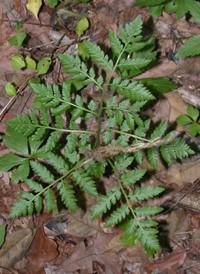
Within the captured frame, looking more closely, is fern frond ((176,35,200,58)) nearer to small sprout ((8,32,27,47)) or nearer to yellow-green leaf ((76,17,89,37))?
yellow-green leaf ((76,17,89,37))

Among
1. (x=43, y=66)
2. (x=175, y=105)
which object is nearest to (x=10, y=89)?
(x=43, y=66)

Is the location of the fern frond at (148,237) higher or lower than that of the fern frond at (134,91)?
lower

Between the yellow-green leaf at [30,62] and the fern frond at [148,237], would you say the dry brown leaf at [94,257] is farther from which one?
the yellow-green leaf at [30,62]

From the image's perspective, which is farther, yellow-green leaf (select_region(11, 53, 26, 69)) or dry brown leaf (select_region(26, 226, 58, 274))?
yellow-green leaf (select_region(11, 53, 26, 69))

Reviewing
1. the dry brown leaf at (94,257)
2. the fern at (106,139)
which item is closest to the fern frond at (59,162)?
the fern at (106,139)

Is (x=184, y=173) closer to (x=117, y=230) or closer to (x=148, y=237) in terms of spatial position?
(x=117, y=230)

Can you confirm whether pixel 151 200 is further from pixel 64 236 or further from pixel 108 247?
pixel 64 236

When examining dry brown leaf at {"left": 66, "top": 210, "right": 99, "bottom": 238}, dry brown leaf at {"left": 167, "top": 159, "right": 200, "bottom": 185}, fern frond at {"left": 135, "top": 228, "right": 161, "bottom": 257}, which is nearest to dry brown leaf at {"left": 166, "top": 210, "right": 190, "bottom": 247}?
dry brown leaf at {"left": 167, "top": 159, "right": 200, "bottom": 185}
